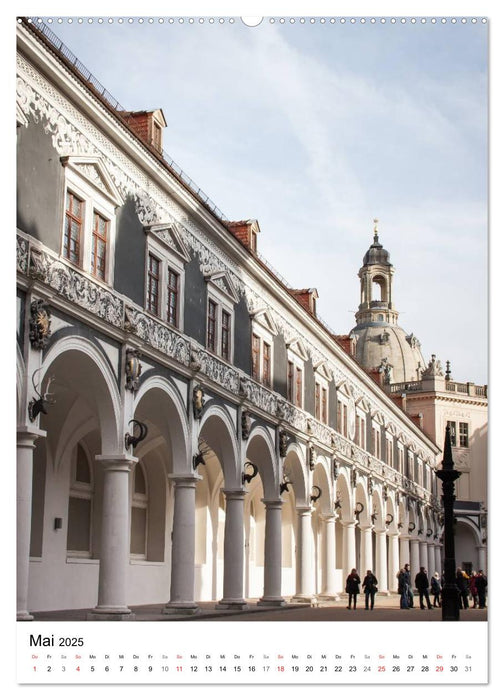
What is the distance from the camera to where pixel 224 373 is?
2597 centimetres

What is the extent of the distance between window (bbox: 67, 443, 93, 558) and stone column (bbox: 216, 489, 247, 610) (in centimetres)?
342

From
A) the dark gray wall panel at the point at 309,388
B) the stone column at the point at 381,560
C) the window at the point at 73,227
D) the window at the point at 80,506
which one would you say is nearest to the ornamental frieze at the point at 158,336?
the window at the point at 73,227

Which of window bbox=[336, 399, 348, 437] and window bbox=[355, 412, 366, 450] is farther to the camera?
window bbox=[355, 412, 366, 450]

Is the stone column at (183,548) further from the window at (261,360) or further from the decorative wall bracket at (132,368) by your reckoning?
the window at (261,360)

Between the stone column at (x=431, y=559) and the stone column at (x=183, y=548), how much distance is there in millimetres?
32841

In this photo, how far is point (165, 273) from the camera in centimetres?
2256

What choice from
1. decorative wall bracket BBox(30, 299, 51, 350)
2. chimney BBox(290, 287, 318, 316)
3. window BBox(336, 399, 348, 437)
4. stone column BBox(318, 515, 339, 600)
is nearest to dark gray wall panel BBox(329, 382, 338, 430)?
window BBox(336, 399, 348, 437)

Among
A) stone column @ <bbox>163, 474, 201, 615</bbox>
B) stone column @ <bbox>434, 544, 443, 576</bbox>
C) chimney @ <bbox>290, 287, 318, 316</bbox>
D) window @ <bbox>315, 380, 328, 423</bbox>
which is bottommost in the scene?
stone column @ <bbox>434, 544, 443, 576</bbox>

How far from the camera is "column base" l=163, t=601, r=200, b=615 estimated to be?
875 inches

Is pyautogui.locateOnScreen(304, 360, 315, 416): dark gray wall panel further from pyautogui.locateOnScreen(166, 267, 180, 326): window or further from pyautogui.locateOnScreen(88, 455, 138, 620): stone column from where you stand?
pyautogui.locateOnScreen(88, 455, 138, 620): stone column

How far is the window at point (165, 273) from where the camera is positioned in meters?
21.9

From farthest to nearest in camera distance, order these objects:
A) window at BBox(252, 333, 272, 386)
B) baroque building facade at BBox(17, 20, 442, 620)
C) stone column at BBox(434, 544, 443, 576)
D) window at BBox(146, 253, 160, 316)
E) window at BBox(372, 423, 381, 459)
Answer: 1. stone column at BBox(434, 544, 443, 576)
2. window at BBox(372, 423, 381, 459)
3. window at BBox(252, 333, 272, 386)
4. window at BBox(146, 253, 160, 316)
5. baroque building facade at BBox(17, 20, 442, 620)
